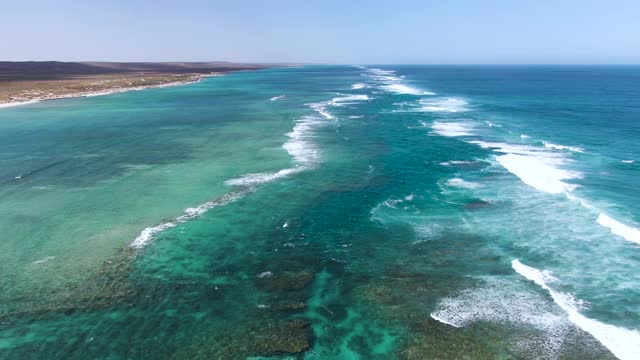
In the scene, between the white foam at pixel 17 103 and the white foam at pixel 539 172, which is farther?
the white foam at pixel 17 103

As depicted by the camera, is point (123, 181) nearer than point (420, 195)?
No

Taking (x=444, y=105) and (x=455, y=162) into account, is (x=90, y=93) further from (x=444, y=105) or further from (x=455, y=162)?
(x=455, y=162)

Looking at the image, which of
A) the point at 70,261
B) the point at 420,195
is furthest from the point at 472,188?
the point at 70,261

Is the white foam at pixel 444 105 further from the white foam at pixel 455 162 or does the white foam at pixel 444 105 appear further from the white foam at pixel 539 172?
the white foam at pixel 455 162

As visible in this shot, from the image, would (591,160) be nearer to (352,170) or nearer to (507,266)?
(352,170)

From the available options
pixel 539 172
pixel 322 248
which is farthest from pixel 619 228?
pixel 322 248

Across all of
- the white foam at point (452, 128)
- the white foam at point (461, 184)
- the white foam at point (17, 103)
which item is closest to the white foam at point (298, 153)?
the white foam at point (461, 184)
